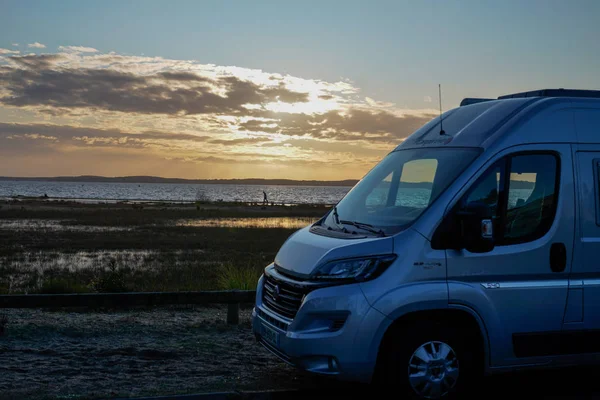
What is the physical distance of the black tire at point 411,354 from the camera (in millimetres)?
5617

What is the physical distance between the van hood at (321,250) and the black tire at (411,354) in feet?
2.43

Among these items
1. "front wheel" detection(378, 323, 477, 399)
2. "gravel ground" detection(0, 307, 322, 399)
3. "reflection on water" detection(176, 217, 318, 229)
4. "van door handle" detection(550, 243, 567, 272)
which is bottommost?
"reflection on water" detection(176, 217, 318, 229)

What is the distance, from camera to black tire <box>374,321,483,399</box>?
5.62m

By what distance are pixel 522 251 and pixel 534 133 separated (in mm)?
1109

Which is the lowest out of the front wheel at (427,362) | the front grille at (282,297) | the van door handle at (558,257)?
the front wheel at (427,362)

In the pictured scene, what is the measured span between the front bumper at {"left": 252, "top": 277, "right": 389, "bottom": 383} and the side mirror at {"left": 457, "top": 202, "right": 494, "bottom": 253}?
98cm

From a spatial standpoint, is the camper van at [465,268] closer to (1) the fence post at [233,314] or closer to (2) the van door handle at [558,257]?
(2) the van door handle at [558,257]

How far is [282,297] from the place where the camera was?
240 inches

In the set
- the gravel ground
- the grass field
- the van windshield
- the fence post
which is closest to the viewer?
the van windshield

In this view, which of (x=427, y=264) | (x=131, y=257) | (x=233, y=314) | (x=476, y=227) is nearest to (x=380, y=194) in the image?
(x=427, y=264)

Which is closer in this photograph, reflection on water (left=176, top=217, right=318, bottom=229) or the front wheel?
the front wheel

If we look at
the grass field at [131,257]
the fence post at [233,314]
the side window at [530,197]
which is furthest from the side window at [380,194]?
the grass field at [131,257]

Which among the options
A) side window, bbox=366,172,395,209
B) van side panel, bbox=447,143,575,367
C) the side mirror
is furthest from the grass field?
the side mirror

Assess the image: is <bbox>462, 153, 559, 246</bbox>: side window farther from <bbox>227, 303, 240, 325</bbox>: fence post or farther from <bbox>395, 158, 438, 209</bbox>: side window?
<bbox>227, 303, 240, 325</bbox>: fence post
